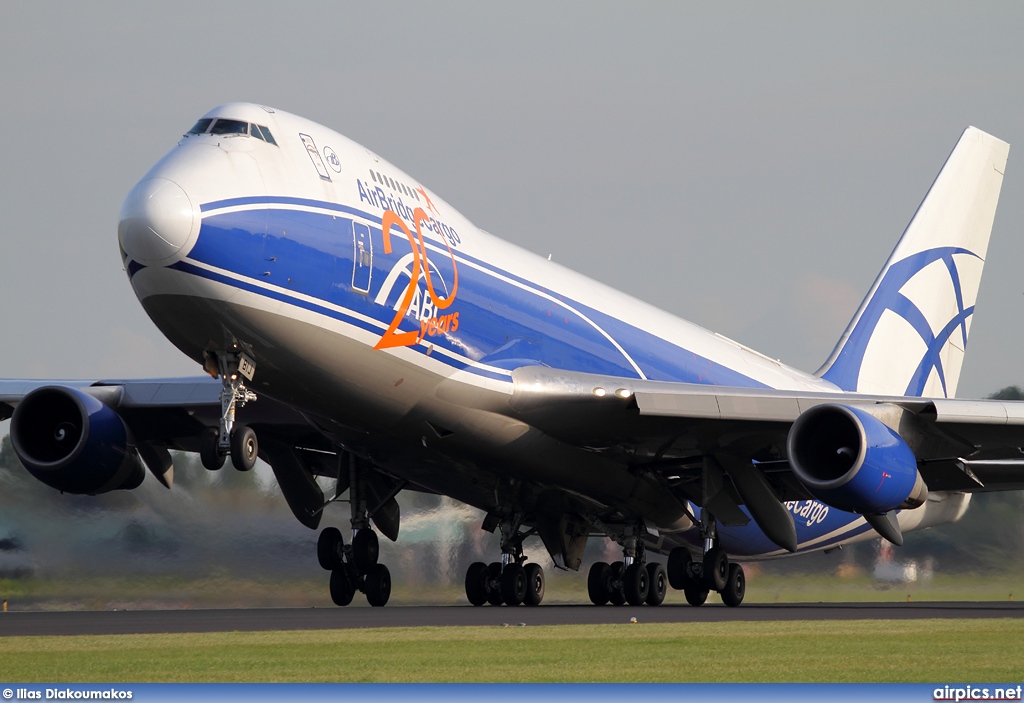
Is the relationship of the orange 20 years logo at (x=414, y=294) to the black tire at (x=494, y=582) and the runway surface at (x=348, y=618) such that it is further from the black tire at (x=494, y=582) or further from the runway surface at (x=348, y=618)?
the black tire at (x=494, y=582)

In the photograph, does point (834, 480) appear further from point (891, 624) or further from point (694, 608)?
point (694, 608)

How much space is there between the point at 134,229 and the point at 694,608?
36.4 feet

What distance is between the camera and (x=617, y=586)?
24016 millimetres

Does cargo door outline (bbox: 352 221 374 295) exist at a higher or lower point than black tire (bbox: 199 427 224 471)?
higher

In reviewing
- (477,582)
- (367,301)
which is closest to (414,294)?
(367,301)

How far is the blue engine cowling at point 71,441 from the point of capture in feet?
67.2

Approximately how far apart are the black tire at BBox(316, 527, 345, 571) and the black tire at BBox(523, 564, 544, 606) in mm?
3254

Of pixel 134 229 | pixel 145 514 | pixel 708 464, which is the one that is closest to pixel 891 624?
pixel 708 464

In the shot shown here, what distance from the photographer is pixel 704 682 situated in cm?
955

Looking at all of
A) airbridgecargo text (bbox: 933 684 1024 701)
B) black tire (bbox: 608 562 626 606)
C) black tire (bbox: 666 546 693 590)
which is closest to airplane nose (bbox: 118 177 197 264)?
airbridgecargo text (bbox: 933 684 1024 701)

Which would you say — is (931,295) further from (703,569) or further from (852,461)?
(852,461)

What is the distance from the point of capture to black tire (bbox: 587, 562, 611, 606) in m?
24.1

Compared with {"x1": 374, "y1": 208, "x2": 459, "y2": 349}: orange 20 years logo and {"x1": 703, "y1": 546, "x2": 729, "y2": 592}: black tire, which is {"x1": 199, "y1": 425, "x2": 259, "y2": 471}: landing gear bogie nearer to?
{"x1": 374, "y1": 208, "x2": 459, "y2": 349}: orange 20 years logo

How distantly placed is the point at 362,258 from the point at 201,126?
2.44 m
